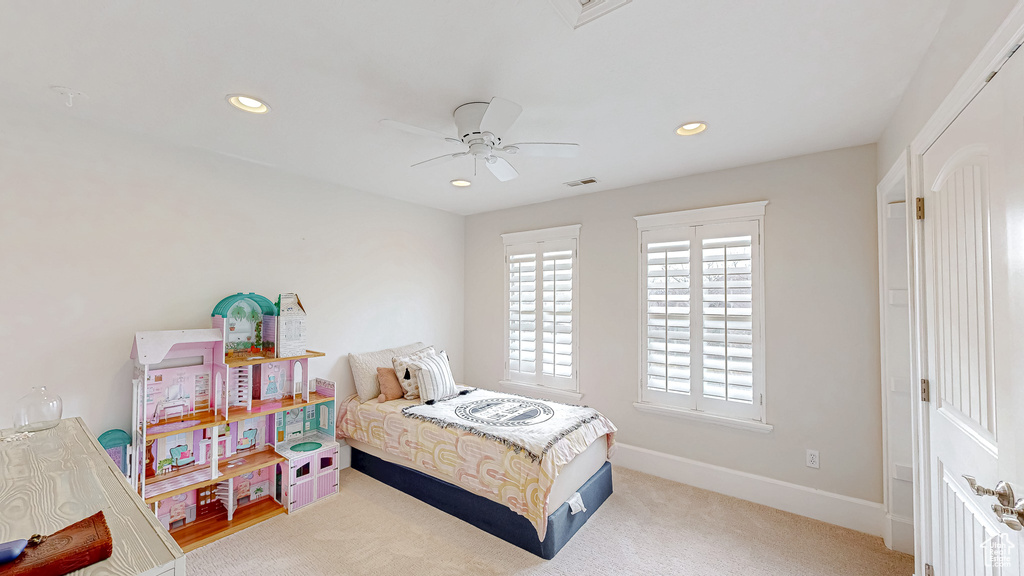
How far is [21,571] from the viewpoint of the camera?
672 mm

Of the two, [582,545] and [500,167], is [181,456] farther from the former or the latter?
[500,167]

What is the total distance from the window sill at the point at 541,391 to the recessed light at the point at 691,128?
2434 mm

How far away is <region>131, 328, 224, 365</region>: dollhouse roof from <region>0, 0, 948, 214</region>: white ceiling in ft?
4.01

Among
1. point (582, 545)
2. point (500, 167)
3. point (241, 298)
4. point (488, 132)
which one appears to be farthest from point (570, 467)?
point (241, 298)

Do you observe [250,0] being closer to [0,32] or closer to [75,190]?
[0,32]

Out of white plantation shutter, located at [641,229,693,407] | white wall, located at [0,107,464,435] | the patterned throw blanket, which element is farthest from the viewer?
white plantation shutter, located at [641,229,693,407]

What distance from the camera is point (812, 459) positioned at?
272 cm

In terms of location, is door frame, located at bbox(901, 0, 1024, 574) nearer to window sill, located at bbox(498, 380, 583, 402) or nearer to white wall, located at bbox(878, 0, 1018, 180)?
white wall, located at bbox(878, 0, 1018, 180)

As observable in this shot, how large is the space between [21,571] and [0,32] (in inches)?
78.7

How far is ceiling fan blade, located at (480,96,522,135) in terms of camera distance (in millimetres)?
1719

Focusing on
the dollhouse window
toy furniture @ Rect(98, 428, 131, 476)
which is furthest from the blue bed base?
toy furniture @ Rect(98, 428, 131, 476)

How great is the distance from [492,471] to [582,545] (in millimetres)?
703

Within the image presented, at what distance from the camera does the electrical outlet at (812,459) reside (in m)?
2.70

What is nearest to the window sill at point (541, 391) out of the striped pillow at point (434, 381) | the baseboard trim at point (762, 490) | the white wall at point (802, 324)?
the white wall at point (802, 324)
